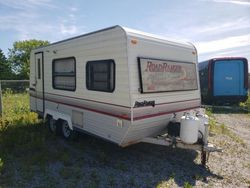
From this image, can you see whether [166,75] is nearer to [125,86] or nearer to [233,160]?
[125,86]

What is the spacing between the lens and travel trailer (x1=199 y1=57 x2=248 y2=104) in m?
15.7

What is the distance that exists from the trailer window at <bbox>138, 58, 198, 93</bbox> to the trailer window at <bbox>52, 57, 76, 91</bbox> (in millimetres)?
2354

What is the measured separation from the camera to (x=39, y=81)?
30.2ft

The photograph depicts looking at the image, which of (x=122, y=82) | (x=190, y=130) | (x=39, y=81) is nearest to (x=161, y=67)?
(x=122, y=82)

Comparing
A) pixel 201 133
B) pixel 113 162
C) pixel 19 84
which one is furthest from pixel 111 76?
pixel 19 84

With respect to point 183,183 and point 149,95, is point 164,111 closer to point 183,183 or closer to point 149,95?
point 149,95

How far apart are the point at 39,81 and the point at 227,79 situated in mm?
11108

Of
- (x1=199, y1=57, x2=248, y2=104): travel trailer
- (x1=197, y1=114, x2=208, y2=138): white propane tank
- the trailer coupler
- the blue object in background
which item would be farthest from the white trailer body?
the blue object in background

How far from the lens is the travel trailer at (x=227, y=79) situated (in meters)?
15.7

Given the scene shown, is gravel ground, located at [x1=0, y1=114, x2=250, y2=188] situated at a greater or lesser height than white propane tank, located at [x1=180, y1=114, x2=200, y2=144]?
lesser

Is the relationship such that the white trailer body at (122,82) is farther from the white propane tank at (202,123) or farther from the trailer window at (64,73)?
the white propane tank at (202,123)

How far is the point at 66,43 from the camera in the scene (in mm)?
7688

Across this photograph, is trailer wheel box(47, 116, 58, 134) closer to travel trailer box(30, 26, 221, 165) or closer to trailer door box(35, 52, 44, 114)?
travel trailer box(30, 26, 221, 165)

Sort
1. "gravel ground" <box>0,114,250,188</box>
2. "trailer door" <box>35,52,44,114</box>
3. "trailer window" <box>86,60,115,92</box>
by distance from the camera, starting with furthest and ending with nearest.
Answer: "trailer door" <box>35,52,44,114</box>, "trailer window" <box>86,60,115,92</box>, "gravel ground" <box>0,114,250,188</box>
